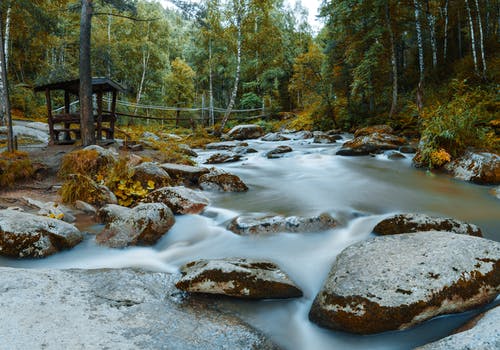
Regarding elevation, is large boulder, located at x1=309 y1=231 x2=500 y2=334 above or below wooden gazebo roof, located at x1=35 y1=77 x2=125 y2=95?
below

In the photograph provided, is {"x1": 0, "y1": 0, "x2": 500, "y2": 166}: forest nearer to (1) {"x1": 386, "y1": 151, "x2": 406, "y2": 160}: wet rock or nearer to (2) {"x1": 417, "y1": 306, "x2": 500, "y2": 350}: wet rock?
(1) {"x1": 386, "y1": 151, "x2": 406, "y2": 160}: wet rock

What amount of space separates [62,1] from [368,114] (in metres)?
15.0

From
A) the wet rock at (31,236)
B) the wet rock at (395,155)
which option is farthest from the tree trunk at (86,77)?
the wet rock at (395,155)

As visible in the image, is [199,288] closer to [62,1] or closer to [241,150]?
[241,150]

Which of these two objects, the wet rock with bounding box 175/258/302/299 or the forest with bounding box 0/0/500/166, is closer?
the wet rock with bounding box 175/258/302/299

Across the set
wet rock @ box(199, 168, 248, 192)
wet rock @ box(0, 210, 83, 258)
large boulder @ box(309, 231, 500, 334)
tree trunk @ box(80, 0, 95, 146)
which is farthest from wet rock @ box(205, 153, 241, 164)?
large boulder @ box(309, 231, 500, 334)

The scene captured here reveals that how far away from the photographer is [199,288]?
272 centimetres

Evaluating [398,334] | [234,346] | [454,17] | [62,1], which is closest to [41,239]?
[234,346]

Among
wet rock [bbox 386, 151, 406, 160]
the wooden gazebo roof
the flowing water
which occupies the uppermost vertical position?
the wooden gazebo roof

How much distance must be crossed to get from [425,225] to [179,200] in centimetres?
346

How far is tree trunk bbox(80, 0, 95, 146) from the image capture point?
8992mm

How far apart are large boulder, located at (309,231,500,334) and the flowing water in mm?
92

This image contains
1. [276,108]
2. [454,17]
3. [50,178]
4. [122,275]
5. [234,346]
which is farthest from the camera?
[276,108]

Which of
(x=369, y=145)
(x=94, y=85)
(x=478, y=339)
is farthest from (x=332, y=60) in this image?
(x=478, y=339)
